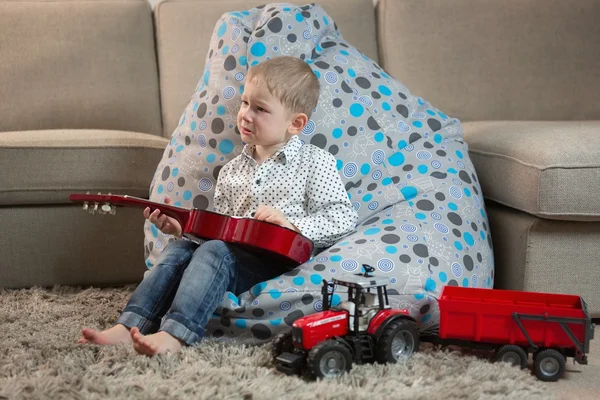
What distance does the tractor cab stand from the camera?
153cm

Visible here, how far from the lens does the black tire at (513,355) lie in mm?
1569

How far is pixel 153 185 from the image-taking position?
213 centimetres

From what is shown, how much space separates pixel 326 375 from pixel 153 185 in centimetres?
88

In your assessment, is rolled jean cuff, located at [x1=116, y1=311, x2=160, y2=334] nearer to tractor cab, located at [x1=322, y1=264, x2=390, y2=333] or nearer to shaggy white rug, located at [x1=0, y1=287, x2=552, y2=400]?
shaggy white rug, located at [x1=0, y1=287, x2=552, y2=400]

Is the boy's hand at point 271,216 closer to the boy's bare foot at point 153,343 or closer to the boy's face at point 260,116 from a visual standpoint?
the boy's face at point 260,116

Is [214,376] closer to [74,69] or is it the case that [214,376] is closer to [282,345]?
[282,345]

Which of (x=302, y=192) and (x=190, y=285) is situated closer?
(x=190, y=285)

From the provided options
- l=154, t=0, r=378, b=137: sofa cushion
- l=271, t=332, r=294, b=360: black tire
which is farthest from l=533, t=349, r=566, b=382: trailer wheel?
l=154, t=0, r=378, b=137: sofa cushion

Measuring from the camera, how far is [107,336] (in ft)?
5.26

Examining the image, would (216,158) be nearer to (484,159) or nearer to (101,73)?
(484,159)

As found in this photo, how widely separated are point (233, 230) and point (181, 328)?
23cm

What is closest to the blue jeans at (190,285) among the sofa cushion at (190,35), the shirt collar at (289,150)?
the shirt collar at (289,150)

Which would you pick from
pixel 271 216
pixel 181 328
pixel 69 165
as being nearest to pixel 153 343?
pixel 181 328

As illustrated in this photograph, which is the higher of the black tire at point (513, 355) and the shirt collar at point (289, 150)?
the shirt collar at point (289, 150)
